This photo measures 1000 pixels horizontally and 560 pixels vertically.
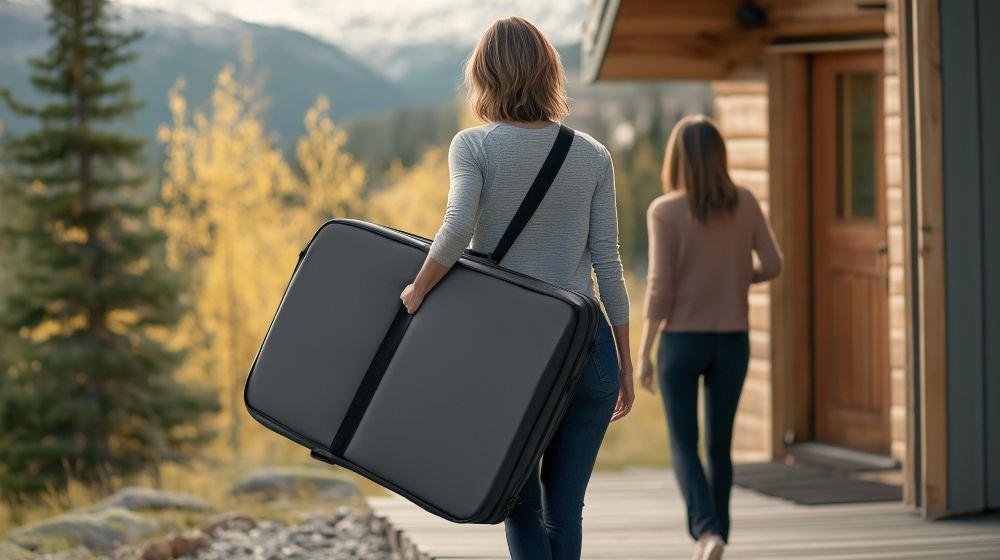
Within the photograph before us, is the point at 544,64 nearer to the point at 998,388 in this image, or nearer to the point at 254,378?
the point at 254,378

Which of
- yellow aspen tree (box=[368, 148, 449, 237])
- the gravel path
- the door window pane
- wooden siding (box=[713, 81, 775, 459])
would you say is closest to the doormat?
wooden siding (box=[713, 81, 775, 459])

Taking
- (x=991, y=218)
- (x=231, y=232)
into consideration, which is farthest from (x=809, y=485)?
(x=231, y=232)

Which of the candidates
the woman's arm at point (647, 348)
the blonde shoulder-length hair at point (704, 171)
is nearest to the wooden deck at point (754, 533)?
the woman's arm at point (647, 348)

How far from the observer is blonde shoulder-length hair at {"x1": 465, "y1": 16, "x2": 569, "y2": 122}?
2.56 m

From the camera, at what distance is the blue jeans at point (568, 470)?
2600 mm

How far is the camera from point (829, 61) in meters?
6.61

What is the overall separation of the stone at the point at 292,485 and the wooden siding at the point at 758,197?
2.23 metres

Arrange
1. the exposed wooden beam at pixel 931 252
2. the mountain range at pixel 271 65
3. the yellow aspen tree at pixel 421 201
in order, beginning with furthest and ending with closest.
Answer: the mountain range at pixel 271 65, the yellow aspen tree at pixel 421 201, the exposed wooden beam at pixel 931 252

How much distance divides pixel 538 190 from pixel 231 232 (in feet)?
47.5

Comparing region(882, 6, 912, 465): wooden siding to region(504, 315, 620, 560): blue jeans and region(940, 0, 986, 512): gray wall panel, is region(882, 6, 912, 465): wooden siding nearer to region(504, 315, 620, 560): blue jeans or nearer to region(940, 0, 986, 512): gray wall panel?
region(940, 0, 986, 512): gray wall panel

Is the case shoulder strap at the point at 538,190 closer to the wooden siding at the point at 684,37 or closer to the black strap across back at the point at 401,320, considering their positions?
the black strap across back at the point at 401,320

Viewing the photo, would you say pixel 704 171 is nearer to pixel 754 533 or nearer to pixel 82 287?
pixel 754 533

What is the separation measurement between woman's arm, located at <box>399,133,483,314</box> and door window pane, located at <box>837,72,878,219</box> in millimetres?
4385

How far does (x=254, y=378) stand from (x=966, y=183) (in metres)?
2.98
